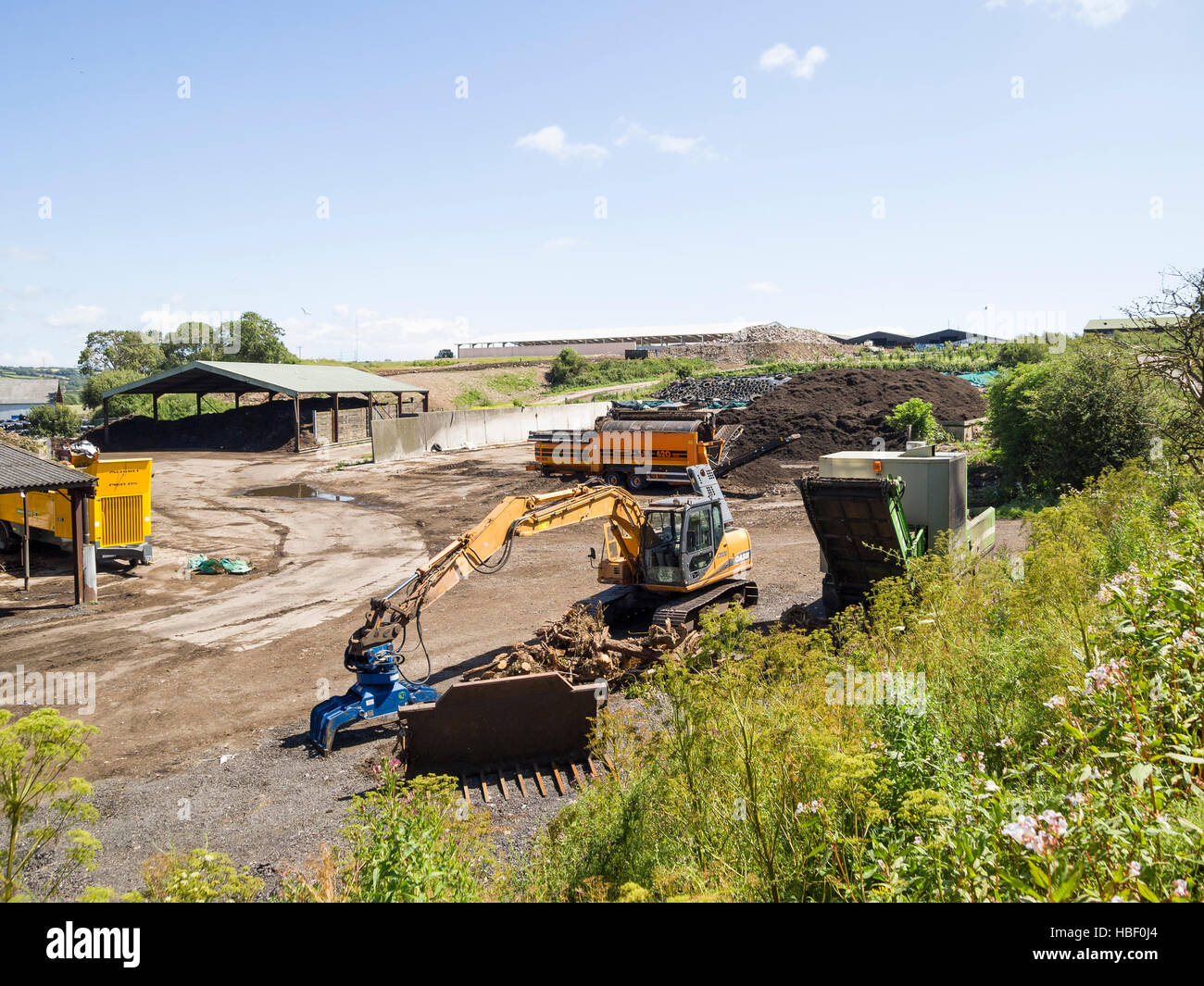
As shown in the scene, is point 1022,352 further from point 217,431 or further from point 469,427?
point 217,431

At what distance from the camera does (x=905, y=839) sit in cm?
432

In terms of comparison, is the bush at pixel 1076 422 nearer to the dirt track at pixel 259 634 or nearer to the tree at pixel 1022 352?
the dirt track at pixel 259 634

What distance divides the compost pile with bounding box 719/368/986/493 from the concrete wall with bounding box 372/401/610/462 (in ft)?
46.4

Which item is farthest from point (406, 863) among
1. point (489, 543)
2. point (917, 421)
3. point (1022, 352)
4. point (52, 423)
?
point (1022, 352)

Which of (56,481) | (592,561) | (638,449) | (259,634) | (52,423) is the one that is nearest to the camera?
(592,561)

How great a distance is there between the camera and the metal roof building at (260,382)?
1799 inches

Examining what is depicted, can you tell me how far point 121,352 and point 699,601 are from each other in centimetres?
8811

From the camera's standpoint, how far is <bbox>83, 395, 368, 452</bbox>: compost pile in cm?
4869

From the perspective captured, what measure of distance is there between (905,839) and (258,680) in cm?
1108

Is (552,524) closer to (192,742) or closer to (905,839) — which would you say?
(192,742)

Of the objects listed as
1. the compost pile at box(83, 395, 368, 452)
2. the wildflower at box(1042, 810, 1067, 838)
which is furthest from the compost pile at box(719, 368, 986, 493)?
the wildflower at box(1042, 810, 1067, 838)

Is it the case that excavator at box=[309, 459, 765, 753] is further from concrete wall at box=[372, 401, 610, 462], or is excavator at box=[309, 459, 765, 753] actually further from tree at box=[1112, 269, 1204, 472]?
concrete wall at box=[372, 401, 610, 462]

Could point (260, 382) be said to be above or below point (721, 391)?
below

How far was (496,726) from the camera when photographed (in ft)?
31.7
